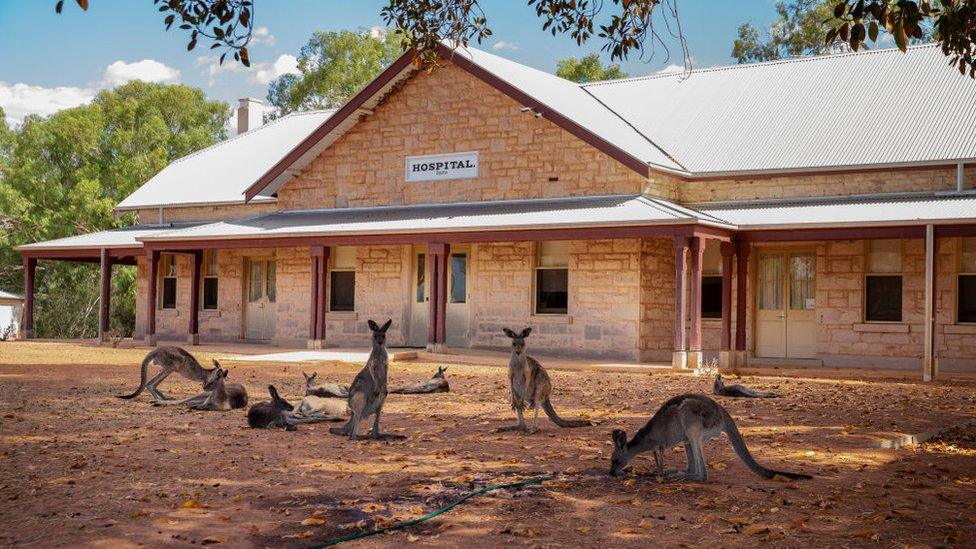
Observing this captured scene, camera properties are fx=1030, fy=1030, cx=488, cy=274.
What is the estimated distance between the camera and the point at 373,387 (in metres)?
9.95

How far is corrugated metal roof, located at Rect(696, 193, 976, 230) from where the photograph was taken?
18297 millimetres

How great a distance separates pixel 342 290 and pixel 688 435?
741 inches

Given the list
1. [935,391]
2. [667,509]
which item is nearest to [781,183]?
[935,391]

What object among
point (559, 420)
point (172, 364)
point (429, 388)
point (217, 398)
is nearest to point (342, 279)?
point (429, 388)

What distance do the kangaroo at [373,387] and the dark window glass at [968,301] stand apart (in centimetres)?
1406

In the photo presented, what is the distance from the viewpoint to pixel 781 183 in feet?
73.0

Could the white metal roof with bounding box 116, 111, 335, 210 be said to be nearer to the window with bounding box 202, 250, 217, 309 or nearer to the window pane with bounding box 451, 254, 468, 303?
the window with bounding box 202, 250, 217, 309

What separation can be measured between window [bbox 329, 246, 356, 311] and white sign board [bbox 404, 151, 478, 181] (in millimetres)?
2717

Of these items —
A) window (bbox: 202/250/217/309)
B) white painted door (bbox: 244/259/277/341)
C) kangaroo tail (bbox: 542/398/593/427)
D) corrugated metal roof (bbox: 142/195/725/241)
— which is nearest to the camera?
kangaroo tail (bbox: 542/398/593/427)

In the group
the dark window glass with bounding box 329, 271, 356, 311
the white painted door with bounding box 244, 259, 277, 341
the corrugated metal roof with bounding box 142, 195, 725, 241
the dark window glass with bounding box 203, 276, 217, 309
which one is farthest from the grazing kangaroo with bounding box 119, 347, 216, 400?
the dark window glass with bounding box 203, 276, 217, 309

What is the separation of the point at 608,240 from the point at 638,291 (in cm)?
130

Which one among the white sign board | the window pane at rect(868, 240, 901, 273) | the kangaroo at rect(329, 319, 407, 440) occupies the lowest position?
the kangaroo at rect(329, 319, 407, 440)

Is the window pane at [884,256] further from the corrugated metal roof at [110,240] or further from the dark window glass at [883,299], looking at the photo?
the corrugated metal roof at [110,240]

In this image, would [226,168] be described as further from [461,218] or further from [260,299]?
[461,218]
